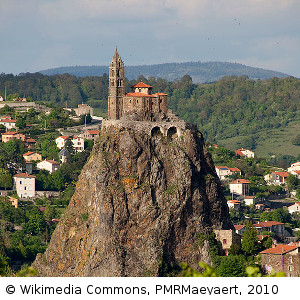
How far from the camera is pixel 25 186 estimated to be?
123938 mm

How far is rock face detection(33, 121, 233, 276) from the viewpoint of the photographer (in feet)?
285

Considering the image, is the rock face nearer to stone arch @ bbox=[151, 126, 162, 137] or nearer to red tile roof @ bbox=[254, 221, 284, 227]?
stone arch @ bbox=[151, 126, 162, 137]

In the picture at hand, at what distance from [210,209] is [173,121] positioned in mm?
8663

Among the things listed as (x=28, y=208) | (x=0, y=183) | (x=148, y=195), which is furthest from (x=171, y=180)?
(x=0, y=183)

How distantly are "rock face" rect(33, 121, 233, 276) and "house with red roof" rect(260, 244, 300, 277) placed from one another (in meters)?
7.38

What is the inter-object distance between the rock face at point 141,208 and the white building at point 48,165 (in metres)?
42.0

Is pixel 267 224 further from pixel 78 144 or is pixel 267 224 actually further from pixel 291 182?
pixel 78 144

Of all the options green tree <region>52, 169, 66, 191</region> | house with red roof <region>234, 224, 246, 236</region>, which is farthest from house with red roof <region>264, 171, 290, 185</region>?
house with red roof <region>234, 224, 246, 236</region>

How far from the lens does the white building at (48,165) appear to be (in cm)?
13200

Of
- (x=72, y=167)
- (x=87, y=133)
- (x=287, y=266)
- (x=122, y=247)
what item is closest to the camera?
(x=287, y=266)

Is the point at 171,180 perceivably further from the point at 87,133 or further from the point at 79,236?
the point at 87,133

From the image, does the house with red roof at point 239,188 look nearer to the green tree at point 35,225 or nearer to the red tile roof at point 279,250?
the green tree at point 35,225

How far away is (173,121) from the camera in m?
89.8

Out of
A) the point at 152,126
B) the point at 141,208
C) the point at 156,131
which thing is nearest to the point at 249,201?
the point at 156,131
